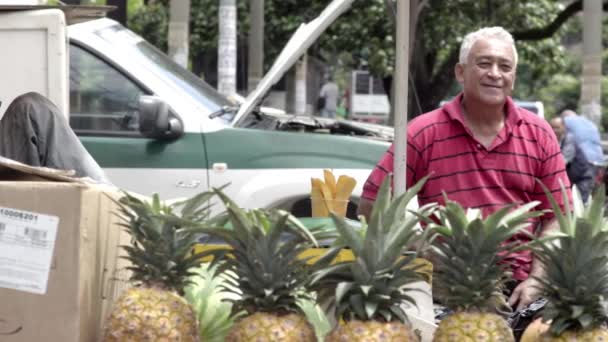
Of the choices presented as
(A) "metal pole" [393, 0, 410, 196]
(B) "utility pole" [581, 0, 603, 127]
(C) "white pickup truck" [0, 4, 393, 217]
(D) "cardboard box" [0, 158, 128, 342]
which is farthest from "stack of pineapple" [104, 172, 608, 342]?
(B) "utility pole" [581, 0, 603, 127]

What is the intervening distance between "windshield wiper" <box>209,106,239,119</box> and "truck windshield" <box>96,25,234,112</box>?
4 cm

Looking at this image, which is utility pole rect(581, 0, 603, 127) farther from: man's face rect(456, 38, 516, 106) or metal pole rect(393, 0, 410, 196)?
metal pole rect(393, 0, 410, 196)

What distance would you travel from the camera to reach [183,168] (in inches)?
318

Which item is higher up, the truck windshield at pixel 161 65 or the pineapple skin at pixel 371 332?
the truck windshield at pixel 161 65

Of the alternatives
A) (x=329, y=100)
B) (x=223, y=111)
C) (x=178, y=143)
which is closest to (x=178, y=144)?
(x=178, y=143)

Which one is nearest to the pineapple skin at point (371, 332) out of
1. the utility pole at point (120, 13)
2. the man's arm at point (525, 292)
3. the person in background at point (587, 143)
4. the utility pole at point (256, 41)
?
the man's arm at point (525, 292)

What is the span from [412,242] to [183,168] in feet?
17.9

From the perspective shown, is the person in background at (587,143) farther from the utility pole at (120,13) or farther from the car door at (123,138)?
the car door at (123,138)

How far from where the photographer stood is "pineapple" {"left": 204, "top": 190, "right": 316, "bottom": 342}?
2.68 meters

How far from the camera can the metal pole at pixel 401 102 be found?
13.0 ft

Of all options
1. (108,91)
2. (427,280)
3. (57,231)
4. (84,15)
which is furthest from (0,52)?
(427,280)

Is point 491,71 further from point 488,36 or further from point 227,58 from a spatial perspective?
point 227,58

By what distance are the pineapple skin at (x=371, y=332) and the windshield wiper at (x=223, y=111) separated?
5.68 m

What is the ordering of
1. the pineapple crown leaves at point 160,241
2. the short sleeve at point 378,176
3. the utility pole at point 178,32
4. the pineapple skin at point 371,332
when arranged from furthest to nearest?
the utility pole at point 178,32, the short sleeve at point 378,176, the pineapple crown leaves at point 160,241, the pineapple skin at point 371,332
